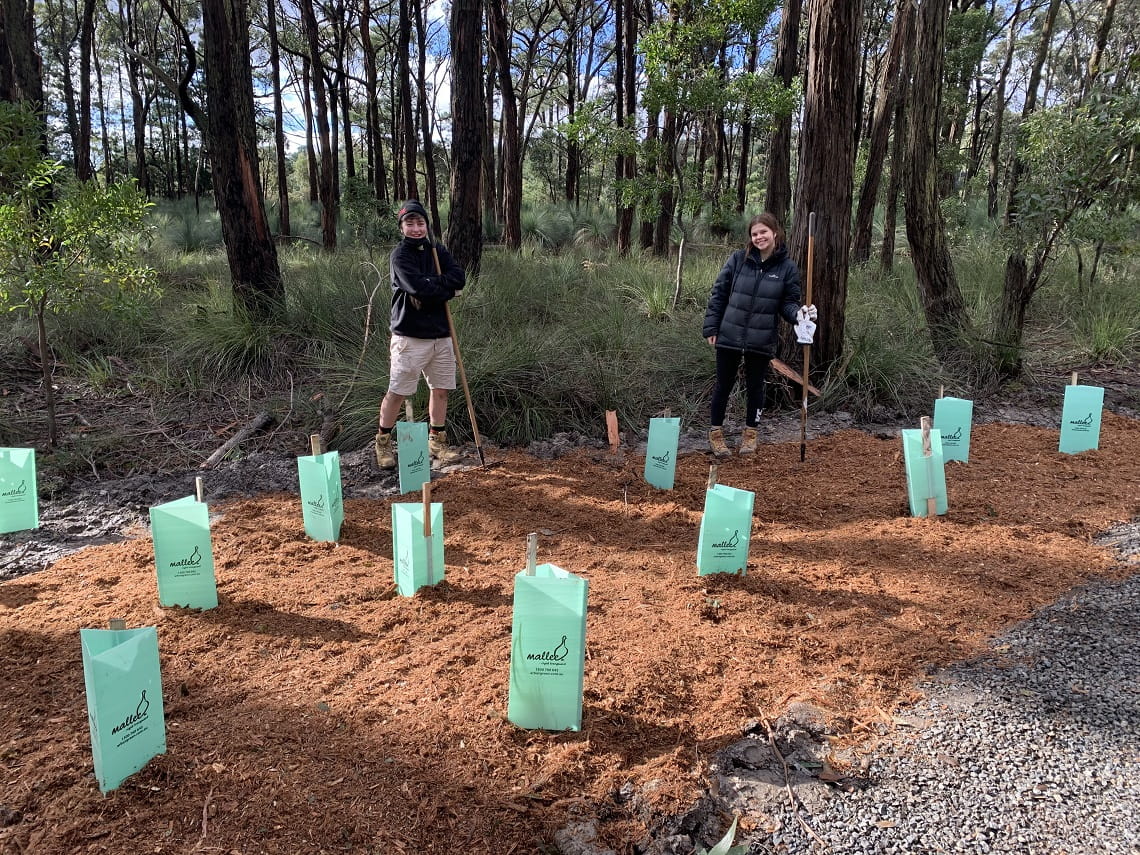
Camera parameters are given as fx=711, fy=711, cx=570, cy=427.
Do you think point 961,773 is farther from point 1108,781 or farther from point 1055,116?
point 1055,116

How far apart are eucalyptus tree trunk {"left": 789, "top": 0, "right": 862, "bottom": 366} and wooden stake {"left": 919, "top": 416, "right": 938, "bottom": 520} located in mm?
2590

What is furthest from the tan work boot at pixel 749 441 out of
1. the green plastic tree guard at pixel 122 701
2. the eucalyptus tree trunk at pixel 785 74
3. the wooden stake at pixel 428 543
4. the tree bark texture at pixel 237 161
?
the eucalyptus tree trunk at pixel 785 74

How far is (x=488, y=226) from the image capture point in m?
15.9

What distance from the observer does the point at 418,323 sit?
14.5 feet

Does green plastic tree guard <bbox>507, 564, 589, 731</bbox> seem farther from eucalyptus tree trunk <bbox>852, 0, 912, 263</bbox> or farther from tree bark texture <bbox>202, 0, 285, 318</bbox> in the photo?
eucalyptus tree trunk <bbox>852, 0, 912, 263</bbox>

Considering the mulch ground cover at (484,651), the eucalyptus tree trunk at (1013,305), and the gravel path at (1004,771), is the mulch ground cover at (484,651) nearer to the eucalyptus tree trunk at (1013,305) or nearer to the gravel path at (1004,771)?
the gravel path at (1004,771)

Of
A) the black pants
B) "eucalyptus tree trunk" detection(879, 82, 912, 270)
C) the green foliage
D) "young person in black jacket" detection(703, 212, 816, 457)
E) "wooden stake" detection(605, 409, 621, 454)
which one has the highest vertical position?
"eucalyptus tree trunk" detection(879, 82, 912, 270)

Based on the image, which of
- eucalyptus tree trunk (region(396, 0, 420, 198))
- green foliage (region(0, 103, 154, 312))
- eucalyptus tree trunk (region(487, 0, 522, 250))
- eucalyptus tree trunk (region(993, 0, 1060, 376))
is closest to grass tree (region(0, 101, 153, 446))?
green foliage (region(0, 103, 154, 312))

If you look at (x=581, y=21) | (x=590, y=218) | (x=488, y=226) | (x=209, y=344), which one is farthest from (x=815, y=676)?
(x=581, y=21)

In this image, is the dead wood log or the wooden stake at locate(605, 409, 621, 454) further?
the dead wood log

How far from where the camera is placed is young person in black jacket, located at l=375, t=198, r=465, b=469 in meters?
4.26

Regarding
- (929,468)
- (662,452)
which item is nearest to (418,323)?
(662,452)

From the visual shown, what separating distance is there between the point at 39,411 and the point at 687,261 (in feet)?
25.3

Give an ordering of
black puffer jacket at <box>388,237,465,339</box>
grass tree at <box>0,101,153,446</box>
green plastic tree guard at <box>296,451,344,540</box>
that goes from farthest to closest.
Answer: grass tree at <box>0,101,153,446</box> < black puffer jacket at <box>388,237,465,339</box> < green plastic tree guard at <box>296,451,344,540</box>
